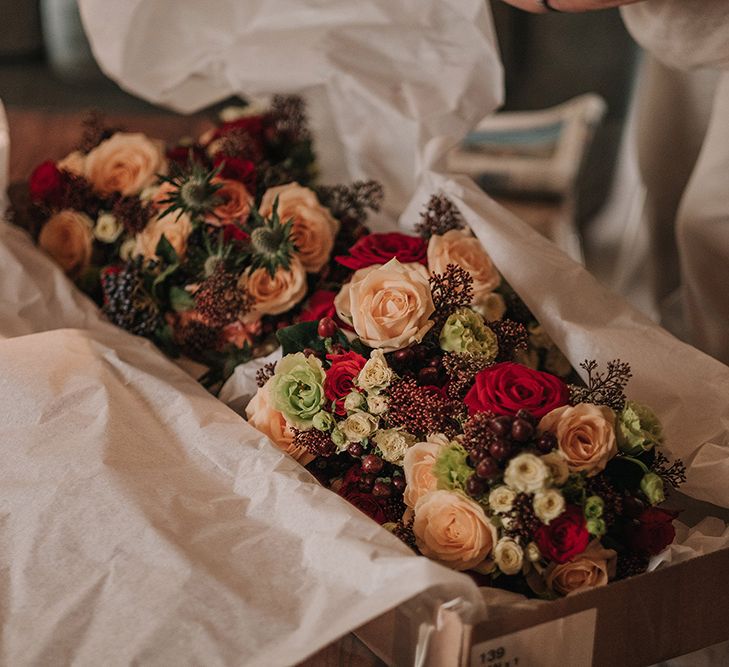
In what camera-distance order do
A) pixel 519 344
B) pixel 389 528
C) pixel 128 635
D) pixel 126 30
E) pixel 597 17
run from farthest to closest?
pixel 597 17, pixel 126 30, pixel 519 344, pixel 389 528, pixel 128 635

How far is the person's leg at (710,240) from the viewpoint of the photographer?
1112 mm

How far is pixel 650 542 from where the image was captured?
28.0 inches

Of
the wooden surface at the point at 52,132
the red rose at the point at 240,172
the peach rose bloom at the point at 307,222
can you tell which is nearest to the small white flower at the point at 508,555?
the peach rose bloom at the point at 307,222

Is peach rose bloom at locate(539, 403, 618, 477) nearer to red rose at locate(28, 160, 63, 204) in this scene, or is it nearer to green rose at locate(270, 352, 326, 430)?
green rose at locate(270, 352, 326, 430)

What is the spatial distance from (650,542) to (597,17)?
231 centimetres

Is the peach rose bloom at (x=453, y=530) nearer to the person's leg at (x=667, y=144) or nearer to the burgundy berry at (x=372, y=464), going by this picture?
the burgundy berry at (x=372, y=464)

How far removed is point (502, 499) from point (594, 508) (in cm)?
7

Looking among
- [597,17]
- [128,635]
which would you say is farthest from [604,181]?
[128,635]

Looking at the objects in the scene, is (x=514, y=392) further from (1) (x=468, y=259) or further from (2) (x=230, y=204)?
(2) (x=230, y=204)

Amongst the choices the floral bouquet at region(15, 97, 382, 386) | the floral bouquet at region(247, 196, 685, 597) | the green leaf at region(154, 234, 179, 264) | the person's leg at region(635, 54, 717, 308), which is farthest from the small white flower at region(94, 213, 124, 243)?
the person's leg at region(635, 54, 717, 308)

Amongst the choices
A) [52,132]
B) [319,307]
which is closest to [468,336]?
[319,307]

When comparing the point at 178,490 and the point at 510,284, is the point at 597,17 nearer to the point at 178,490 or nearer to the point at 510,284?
the point at 510,284

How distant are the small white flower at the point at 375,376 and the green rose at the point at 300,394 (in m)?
0.04

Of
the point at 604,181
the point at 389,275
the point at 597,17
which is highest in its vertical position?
the point at 389,275
